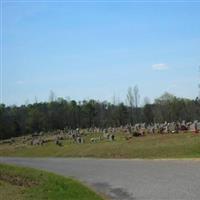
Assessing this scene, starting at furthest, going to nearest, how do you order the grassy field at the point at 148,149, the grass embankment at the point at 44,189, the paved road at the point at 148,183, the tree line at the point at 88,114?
the tree line at the point at 88,114
the grassy field at the point at 148,149
the grass embankment at the point at 44,189
the paved road at the point at 148,183

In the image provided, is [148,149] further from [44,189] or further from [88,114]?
[88,114]

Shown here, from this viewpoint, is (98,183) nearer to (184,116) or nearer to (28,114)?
(184,116)

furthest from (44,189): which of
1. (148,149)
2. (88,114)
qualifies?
(88,114)

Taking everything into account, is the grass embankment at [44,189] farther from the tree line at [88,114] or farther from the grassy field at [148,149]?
the tree line at [88,114]

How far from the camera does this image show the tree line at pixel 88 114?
89.1 metres

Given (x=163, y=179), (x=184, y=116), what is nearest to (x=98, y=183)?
(x=163, y=179)

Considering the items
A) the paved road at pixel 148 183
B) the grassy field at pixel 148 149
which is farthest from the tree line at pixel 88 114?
the paved road at pixel 148 183

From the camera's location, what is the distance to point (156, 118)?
90438 mm

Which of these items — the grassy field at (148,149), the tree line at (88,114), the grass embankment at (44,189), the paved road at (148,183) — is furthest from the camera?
the tree line at (88,114)

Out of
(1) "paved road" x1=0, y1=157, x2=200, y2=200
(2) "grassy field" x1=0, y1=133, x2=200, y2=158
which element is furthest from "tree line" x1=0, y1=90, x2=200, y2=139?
(1) "paved road" x1=0, y1=157, x2=200, y2=200

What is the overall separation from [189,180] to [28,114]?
86.4m

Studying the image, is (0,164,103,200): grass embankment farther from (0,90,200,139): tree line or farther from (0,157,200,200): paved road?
(0,90,200,139): tree line

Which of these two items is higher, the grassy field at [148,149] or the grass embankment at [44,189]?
the grassy field at [148,149]

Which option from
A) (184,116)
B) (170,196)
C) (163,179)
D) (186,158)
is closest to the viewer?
(170,196)
